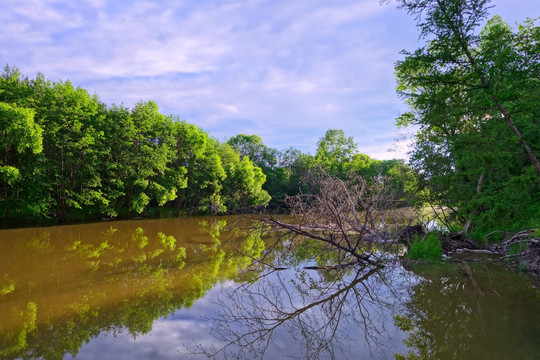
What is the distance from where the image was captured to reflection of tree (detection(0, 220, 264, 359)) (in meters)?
4.64

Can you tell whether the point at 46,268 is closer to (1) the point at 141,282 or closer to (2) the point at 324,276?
(1) the point at 141,282

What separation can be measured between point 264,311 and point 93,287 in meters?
4.23

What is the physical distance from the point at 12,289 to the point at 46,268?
2173mm

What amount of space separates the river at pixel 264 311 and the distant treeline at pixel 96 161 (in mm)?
7792

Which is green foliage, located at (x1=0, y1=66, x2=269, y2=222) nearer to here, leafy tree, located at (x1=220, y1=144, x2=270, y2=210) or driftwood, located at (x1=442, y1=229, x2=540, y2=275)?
leafy tree, located at (x1=220, y1=144, x2=270, y2=210)

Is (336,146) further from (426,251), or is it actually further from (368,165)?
(426,251)

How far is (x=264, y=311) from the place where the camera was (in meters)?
5.46

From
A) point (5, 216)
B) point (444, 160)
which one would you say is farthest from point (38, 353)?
point (5, 216)

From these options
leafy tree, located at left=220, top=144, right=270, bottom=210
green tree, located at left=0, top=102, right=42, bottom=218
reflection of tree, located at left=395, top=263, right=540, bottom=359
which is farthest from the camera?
leafy tree, located at left=220, top=144, right=270, bottom=210

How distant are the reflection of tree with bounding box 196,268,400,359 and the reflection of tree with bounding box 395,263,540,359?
524 mm

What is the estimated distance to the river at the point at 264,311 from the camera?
13.4 feet

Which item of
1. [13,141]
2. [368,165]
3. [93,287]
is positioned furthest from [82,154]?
[368,165]

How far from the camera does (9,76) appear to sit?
2434 centimetres

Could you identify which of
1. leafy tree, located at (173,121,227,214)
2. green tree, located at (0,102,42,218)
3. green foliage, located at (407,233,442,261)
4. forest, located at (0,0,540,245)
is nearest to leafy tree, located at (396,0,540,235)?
forest, located at (0,0,540,245)
